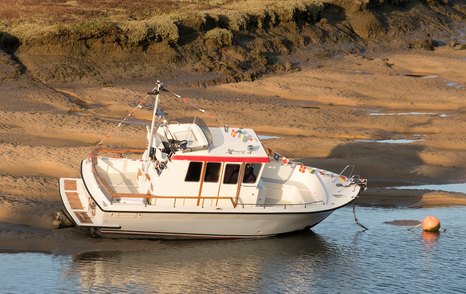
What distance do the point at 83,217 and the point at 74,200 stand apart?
2.78 feet

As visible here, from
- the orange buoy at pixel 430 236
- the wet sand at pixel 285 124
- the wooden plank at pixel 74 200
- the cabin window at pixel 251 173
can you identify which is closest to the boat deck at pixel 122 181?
the wooden plank at pixel 74 200

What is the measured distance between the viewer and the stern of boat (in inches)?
961

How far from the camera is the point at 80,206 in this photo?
82.8 ft

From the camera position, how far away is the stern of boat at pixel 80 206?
961 inches

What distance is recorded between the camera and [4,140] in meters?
33.2

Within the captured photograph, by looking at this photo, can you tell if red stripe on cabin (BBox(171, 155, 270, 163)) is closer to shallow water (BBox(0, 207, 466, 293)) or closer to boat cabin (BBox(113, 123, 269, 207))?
boat cabin (BBox(113, 123, 269, 207))

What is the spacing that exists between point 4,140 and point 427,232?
14312 millimetres

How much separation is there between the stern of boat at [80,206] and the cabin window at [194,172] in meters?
2.08

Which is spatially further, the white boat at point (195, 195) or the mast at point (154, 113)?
the mast at point (154, 113)

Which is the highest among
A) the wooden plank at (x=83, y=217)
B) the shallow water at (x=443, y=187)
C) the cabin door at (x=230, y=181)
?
the cabin door at (x=230, y=181)

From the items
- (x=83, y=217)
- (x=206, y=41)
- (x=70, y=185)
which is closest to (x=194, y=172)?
(x=83, y=217)

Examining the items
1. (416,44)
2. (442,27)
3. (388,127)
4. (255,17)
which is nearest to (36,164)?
(388,127)

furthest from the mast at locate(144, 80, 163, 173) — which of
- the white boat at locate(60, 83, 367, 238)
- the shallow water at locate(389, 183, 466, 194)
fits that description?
the shallow water at locate(389, 183, 466, 194)

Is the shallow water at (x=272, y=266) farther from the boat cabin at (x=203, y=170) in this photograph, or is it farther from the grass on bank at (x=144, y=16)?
the grass on bank at (x=144, y=16)
